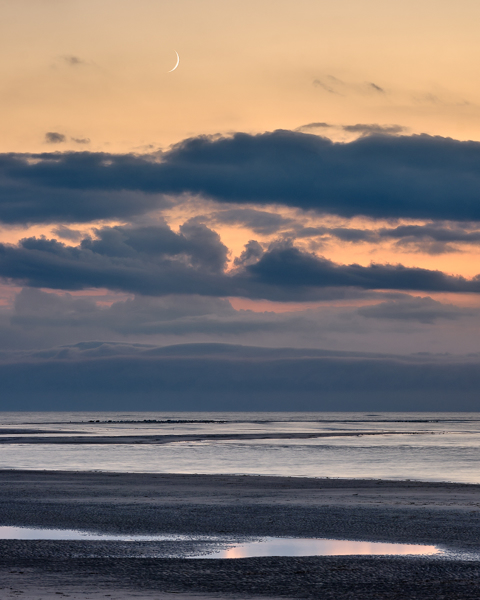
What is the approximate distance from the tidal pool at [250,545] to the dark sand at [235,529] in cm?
81

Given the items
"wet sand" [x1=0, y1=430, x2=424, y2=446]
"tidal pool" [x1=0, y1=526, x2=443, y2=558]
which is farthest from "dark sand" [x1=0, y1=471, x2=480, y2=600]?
"wet sand" [x1=0, y1=430, x2=424, y2=446]

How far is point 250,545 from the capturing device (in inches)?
792

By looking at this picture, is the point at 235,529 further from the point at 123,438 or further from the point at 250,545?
the point at 123,438

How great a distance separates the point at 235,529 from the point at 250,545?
2816 millimetres

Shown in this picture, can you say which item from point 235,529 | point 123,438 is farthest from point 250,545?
point 123,438

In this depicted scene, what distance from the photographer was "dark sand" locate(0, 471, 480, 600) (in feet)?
48.2

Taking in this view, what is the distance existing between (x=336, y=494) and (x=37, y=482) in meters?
16.5

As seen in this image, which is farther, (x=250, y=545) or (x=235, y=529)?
(x=235, y=529)

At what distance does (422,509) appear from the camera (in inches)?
1080

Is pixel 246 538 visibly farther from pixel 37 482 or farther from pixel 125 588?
pixel 37 482

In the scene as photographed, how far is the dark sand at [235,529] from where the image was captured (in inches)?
579

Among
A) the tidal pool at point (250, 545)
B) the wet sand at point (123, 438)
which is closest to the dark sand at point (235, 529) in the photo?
the tidal pool at point (250, 545)

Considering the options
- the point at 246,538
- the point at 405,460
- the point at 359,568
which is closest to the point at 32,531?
the point at 246,538

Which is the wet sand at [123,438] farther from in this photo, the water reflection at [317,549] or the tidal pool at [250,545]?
the water reflection at [317,549]
